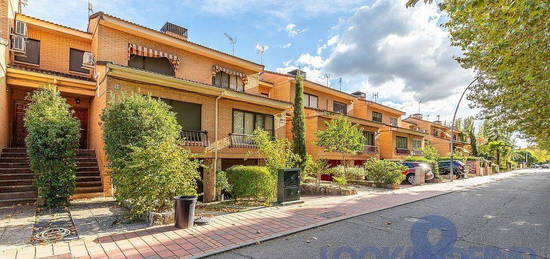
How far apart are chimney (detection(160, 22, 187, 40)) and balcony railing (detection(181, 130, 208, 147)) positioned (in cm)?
682

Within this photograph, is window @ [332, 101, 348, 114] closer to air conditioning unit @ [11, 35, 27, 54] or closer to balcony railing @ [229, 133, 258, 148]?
balcony railing @ [229, 133, 258, 148]

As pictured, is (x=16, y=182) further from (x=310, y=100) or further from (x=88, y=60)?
(x=310, y=100)

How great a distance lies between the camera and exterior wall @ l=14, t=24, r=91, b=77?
13992 mm

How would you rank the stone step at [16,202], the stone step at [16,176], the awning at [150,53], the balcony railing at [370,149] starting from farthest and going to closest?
the balcony railing at [370,149], the awning at [150,53], the stone step at [16,176], the stone step at [16,202]

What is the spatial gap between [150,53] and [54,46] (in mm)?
5314

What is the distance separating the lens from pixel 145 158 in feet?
24.3

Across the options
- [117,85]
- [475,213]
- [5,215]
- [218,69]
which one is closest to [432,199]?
[475,213]

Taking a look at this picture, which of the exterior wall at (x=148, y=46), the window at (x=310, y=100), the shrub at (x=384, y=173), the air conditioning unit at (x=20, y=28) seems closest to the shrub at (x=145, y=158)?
the exterior wall at (x=148, y=46)

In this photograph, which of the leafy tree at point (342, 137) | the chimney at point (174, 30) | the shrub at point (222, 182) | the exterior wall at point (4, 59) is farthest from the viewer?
the chimney at point (174, 30)

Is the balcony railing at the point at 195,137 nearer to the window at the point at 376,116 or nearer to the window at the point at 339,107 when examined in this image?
the window at the point at 339,107

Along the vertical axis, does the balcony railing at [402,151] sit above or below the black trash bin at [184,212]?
above

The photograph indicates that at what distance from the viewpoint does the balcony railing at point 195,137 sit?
13.1 metres

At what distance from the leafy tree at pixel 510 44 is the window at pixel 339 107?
1377 cm

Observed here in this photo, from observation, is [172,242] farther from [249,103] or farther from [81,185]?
[249,103]
